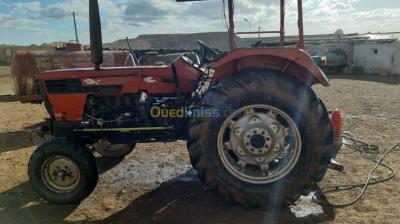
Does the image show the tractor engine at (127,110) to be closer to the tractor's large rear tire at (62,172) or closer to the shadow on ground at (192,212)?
the tractor's large rear tire at (62,172)

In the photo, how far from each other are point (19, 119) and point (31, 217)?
22.7 ft

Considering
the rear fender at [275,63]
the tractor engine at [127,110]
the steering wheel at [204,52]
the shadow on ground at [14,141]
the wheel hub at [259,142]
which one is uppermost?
the steering wheel at [204,52]

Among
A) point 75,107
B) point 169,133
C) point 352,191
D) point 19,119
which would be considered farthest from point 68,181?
point 19,119

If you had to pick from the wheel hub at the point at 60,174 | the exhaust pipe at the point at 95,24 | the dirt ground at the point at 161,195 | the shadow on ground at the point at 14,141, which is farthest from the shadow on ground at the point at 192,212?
the shadow on ground at the point at 14,141

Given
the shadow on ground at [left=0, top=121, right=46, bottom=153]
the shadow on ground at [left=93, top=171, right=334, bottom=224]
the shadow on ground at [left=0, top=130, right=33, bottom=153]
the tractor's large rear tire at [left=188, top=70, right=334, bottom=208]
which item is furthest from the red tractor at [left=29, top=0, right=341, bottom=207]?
the shadow on ground at [left=0, top=130, right=33, bottom=153]

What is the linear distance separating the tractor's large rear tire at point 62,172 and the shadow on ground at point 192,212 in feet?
1.74

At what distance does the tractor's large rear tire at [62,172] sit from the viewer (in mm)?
4559

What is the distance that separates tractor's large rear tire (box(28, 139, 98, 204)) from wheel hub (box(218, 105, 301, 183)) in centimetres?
159

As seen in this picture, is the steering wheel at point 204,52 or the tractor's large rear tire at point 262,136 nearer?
the tractor's large rear tire at point 262,136

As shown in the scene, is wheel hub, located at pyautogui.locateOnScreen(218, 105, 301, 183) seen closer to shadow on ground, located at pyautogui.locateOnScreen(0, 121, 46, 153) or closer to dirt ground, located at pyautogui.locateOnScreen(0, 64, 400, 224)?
dirt ground, located at pyautogui.locateOnScreen(0, 64, 400, 224)

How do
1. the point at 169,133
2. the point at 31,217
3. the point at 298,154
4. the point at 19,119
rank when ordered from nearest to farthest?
the point at 298,154 < the point at 31,217 < the point at 169,133 < the point at 19,119

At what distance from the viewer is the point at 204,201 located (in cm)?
472

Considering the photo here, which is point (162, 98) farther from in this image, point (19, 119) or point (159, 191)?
point (19, 119)

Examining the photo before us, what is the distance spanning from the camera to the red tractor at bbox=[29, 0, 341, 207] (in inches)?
163
